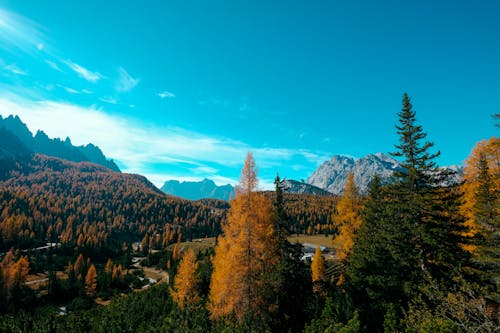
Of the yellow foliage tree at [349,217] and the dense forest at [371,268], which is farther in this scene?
the yellow foliage tree at [349,217]

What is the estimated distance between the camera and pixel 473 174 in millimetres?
29406

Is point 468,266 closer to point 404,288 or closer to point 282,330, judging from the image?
point 404,288

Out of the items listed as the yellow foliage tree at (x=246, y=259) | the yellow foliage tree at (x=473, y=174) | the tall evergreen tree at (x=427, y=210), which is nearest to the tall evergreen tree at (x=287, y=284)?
the yellow foliage tree at (x=246, y=259)

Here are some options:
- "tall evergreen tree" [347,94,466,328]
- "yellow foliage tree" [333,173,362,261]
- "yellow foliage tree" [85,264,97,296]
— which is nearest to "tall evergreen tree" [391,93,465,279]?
"tall evergreen tree" [347,94,466,328]

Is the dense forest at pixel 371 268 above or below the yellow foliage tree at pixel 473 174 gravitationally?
below

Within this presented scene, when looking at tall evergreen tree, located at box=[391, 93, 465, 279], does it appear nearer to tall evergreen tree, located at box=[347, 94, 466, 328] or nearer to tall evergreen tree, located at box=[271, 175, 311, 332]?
tall evergreen tree, located at box=[347, 94, 466, 328]

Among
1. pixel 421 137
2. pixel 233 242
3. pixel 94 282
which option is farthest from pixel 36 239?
pixel 421 137

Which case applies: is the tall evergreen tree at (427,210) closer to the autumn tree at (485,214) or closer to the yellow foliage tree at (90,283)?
the autumn tree at (485,214)

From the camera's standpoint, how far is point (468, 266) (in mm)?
22141

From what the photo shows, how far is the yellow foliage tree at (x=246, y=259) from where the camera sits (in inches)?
719

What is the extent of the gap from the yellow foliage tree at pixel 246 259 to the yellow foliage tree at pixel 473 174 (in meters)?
19.9

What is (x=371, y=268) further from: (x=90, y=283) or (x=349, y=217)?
(x=90, y=283)

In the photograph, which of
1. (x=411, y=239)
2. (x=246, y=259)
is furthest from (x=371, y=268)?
(x=246, y=259)

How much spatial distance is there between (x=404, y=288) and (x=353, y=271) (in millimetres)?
6341
